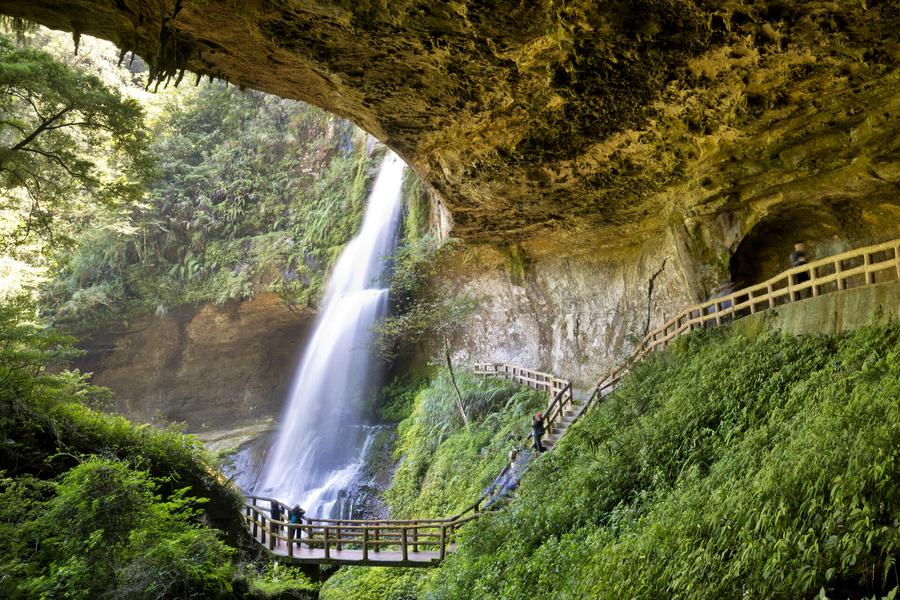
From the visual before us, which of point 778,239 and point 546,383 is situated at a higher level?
point 778,239

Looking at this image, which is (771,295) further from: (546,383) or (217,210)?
(217,210)

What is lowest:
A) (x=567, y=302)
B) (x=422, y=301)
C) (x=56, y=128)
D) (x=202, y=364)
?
(x=202, y=364)

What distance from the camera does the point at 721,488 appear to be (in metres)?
6.17

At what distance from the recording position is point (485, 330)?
23438 mm

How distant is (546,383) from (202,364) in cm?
2054

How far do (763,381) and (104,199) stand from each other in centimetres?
1358

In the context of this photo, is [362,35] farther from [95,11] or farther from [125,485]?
[125,485]

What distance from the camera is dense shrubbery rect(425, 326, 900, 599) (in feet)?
14.5

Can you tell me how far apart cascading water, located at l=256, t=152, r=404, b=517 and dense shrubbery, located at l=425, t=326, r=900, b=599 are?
12743 mm

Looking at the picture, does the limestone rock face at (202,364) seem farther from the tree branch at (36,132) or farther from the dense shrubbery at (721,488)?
the dense shrubbery at (721,488)

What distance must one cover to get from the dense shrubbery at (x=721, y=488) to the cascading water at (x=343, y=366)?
12.7 metres

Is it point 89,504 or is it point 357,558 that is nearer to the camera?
point 89,504

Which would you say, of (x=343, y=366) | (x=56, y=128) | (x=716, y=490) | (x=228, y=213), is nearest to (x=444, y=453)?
(x=343, y=366)

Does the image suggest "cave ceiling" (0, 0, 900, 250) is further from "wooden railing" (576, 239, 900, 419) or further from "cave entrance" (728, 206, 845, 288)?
"wooden railing" (576, 239, 900, 419)
